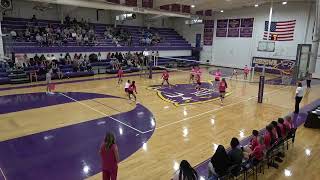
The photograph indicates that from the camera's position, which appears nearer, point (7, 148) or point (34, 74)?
point (7, 148)

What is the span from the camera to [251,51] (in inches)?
1081

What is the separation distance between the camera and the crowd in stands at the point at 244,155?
17.6 feet

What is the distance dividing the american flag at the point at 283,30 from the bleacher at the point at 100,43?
10499 millimetres

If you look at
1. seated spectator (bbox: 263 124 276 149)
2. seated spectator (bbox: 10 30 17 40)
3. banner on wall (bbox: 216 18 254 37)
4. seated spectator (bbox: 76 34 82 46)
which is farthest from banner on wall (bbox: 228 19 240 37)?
seated spectator (bbox: 263 124 276 149)

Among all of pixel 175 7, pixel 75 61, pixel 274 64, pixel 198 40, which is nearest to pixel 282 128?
pixel 175 7

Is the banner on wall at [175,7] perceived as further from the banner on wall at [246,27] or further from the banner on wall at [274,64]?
the banner on wall at [274,64]

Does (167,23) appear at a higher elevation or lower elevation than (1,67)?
higher

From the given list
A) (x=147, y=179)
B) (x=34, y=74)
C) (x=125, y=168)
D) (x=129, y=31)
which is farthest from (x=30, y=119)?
(x=129, y=31)

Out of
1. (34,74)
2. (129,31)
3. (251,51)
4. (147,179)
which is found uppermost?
(129,31)

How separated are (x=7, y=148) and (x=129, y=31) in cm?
2310

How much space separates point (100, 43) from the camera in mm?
24734

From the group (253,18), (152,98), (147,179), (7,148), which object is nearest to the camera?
(147,179)

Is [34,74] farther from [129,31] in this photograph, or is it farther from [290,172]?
[290,172]

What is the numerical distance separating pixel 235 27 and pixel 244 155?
2509 centimetres
